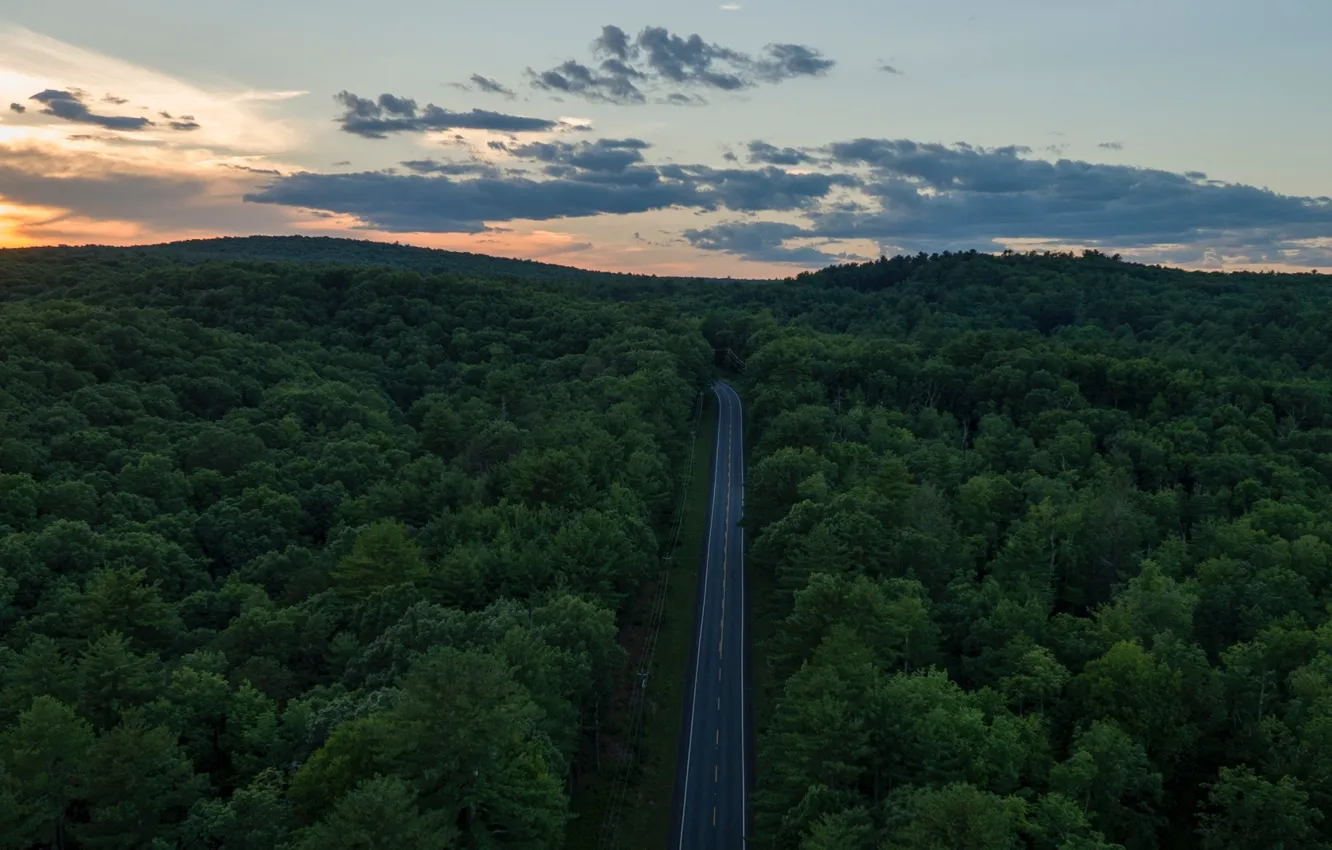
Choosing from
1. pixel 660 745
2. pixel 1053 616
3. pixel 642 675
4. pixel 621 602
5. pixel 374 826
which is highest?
pixel 374 826

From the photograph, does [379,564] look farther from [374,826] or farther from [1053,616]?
[1053,616]

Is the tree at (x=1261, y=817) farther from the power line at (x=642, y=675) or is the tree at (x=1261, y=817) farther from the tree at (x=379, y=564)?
the tree at (x=379, y=564)

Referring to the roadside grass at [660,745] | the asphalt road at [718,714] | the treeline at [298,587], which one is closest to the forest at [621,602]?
the treeline at [298,587]

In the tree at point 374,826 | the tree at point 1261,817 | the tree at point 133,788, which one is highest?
the tree at point 374,826

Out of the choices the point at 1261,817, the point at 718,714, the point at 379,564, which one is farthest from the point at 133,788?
the point at 1261,817

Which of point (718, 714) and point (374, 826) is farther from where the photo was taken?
point (718, 714)

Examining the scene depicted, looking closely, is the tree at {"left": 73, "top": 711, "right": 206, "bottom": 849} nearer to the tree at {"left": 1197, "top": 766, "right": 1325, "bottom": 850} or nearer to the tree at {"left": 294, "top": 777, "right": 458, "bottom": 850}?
the tree at {"left": 294, "top": 777, "right": 458, "bottom": 850}

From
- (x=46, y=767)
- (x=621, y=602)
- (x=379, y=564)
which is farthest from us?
(x=621, y=602)

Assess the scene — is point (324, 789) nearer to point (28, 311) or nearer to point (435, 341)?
point (28, 311)
